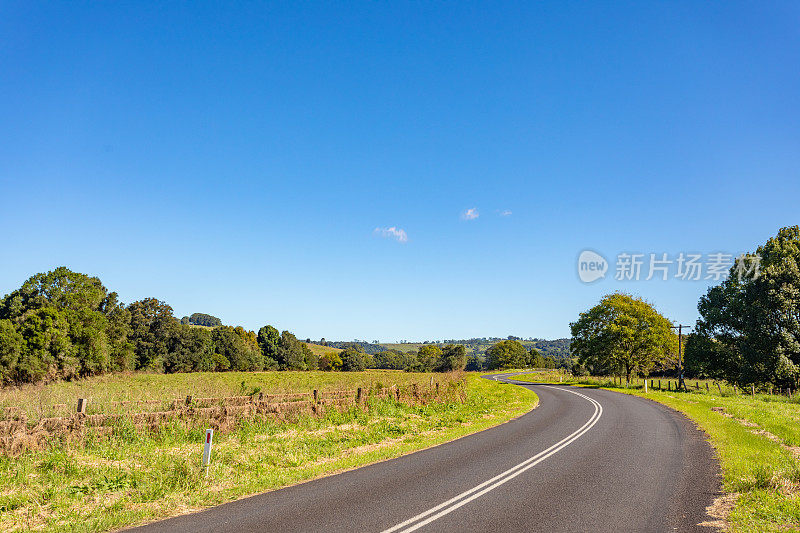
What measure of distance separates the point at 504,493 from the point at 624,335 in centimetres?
4572

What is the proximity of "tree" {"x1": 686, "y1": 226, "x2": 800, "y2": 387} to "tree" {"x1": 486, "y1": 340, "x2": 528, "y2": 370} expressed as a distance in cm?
9044

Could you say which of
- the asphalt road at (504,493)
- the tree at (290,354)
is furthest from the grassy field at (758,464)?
the tree at (290,354)

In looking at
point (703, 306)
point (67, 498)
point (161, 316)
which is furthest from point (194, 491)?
point (161, 316)

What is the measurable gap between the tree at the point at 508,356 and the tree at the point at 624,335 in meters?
81.8

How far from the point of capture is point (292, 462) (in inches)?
475

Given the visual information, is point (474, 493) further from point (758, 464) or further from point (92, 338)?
point (92, 338)

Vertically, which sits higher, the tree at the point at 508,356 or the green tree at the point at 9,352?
the green tree at the point at 9,352

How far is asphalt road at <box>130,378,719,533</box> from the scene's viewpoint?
24.3 feet

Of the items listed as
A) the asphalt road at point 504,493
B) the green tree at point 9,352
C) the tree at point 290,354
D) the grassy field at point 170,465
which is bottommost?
the tree at point 290,354

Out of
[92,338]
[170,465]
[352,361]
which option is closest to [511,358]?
[352,361]

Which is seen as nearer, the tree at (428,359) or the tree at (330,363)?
the tree at (330,363)

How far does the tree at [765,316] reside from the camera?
35.6 metres

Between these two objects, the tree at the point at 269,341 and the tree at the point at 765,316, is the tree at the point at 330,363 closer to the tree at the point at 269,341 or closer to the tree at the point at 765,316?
the tree at the point at 269,341

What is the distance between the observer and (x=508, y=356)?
449 feet
